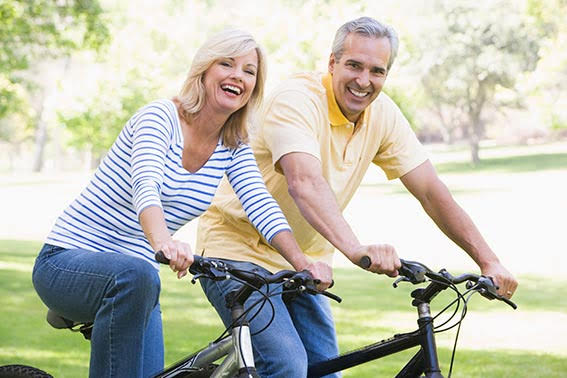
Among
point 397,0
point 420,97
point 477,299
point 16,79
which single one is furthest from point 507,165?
point 477,299

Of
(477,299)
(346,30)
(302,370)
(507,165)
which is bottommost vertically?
(507,165)

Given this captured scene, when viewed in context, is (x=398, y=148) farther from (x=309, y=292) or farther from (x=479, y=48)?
(x=479, y=48)

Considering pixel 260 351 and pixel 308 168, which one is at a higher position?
pixel 308 168

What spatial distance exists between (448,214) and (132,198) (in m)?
1.34

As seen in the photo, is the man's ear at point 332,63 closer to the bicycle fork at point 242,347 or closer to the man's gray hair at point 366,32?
the man's gray hair at point 366,32

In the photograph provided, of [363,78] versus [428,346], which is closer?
[428,346]

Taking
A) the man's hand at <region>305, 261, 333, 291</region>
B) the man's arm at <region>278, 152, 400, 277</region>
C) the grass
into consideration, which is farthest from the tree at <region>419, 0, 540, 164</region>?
the man's hand at <region>305, 261, 333, 291</region>

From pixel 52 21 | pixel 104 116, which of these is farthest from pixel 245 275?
pixel 104 116

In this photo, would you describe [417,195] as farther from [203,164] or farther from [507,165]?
[507,165]

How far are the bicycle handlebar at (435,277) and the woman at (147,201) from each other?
0.83 feet

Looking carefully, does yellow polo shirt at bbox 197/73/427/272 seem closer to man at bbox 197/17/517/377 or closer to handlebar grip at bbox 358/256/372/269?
man at bbox 197/17/517/377

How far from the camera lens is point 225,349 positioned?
341 centimetres

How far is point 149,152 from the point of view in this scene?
11.1ft

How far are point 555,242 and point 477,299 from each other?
7.56 m
